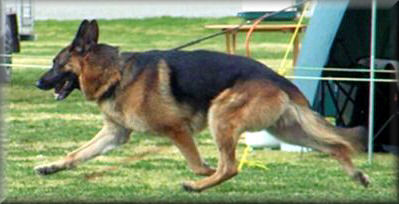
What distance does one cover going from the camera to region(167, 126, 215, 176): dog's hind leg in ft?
26.6

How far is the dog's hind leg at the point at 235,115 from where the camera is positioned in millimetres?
7875

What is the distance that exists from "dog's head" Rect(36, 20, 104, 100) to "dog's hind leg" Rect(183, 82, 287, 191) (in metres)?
1.02

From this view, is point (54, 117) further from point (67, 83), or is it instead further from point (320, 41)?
point (67, 83)

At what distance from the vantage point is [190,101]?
809 centimetres

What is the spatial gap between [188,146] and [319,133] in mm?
908

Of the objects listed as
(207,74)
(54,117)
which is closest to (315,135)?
(207,74)

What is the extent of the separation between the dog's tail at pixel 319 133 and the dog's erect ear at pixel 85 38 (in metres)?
1.47

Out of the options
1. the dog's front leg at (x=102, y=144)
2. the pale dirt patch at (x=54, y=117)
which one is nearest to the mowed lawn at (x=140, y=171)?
the pale dirt patch at (x=54, y=117)

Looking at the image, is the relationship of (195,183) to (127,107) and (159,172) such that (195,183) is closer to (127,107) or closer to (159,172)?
(127,107)

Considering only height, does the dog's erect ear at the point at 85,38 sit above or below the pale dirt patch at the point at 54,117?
above

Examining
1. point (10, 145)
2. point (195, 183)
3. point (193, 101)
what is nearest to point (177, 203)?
point (195, 183)

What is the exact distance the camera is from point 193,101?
318 inches

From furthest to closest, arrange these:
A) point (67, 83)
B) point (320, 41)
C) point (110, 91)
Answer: point (320, 41) < point (67, 83) < point (110, 91)

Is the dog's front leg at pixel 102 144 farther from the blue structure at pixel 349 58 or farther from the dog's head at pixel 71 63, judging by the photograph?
the blue structure at pixel 349 58
